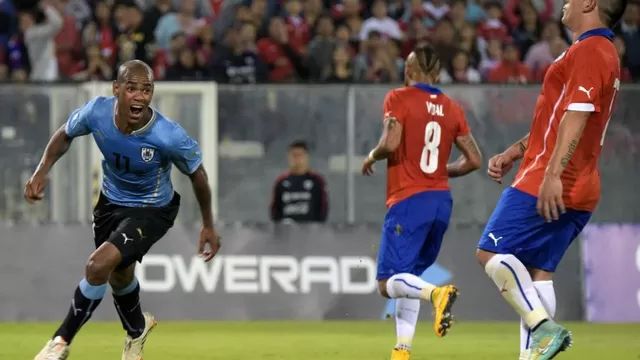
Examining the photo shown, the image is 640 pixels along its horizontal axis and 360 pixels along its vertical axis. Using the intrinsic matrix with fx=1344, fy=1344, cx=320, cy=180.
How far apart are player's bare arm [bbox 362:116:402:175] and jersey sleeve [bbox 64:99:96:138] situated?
81.6 inches

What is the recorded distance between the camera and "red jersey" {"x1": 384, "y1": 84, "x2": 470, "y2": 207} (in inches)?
388

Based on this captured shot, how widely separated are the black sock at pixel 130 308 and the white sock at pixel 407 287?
5.86 feet

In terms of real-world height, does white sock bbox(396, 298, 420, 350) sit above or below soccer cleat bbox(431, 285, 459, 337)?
below

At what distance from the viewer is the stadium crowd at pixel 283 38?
1755cm

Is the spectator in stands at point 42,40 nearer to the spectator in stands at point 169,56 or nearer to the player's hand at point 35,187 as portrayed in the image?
the spectator in stands at point 169,56

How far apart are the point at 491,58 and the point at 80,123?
34.1 feet

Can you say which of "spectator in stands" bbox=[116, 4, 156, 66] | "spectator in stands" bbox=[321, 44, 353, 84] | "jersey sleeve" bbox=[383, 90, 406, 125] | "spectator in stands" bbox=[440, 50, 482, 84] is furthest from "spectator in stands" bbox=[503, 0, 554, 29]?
"jersey sleeve" bbox=[383, 90, 406, 125]

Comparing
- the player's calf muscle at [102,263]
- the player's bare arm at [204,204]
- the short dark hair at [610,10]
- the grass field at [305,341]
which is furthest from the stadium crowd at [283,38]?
the short dark hair at [610,10]

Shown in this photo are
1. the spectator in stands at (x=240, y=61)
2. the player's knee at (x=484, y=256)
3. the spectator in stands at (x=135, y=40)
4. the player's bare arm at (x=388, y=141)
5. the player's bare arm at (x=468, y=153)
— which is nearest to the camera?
the player's knee at (x=484, y=256)

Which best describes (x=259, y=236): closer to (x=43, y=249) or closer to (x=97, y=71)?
(x=43, y=249)

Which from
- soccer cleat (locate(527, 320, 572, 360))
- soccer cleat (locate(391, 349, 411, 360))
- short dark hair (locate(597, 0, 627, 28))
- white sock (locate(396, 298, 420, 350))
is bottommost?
soccer cleat (locate(391, 349, 411, 360))

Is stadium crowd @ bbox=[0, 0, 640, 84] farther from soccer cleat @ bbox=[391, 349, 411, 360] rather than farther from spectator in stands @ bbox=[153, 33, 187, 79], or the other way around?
soccer cleat @ bbox=[391, 349, 411, 360]

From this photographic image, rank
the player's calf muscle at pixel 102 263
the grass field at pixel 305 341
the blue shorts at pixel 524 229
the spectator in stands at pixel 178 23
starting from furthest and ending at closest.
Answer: the spectator in stands at pixel 178 23
the grass field at pixel 305 341
the player's calf muscle at pixel 102 263
the blue shorts at pixel 524 229

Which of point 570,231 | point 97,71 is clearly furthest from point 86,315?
point 97,71
